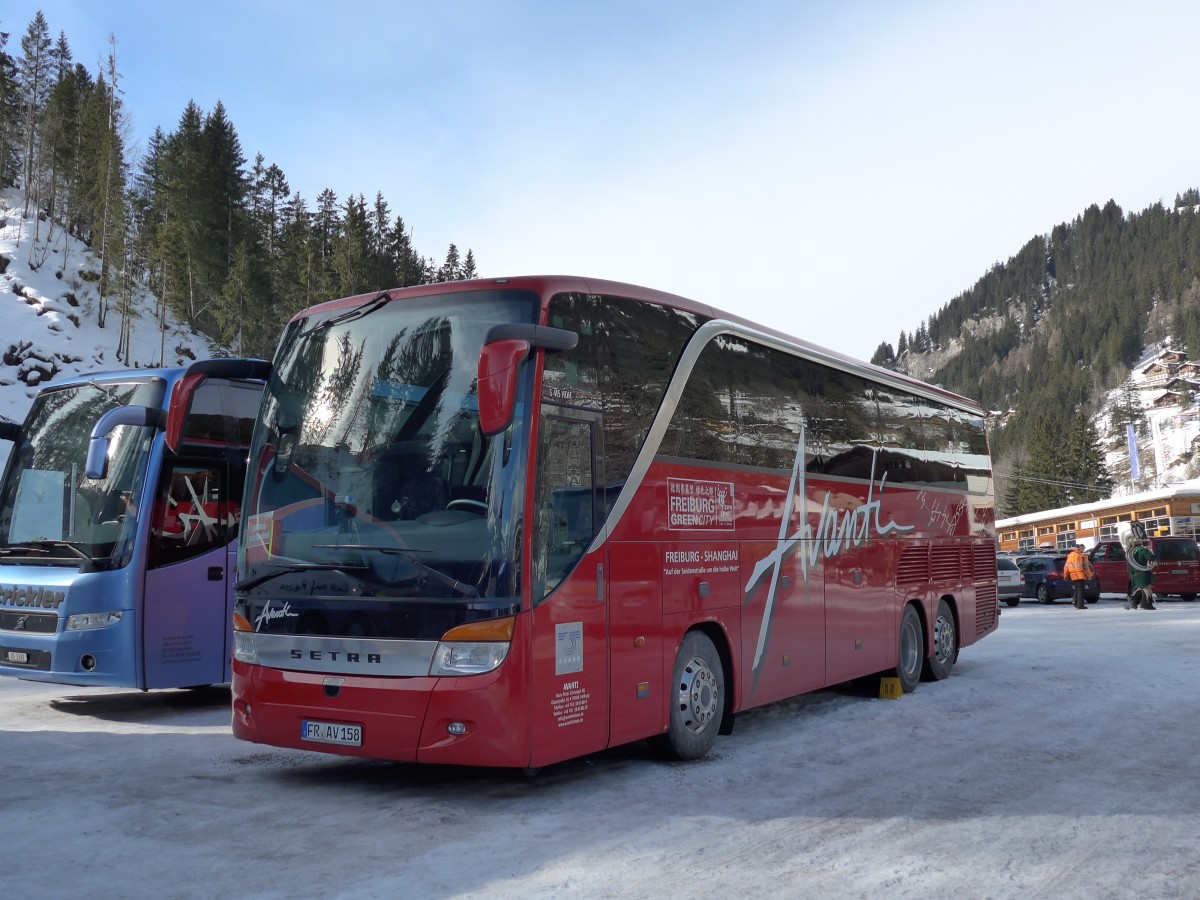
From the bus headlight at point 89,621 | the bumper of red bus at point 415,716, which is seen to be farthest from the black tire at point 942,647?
the bus headlight at point 89,621

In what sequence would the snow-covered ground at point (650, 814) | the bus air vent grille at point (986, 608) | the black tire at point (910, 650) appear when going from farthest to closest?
the bus air vent grille at point (986, 608), the black tire at point (910, 650), the snow-covered ground at point (650, 814)

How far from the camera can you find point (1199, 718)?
394 inches

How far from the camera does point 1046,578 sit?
34.8 meters

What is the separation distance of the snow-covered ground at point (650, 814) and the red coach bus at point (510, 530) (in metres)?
0.47

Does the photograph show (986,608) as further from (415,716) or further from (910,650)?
(415,716)

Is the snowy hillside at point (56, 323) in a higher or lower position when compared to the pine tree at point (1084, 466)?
higher

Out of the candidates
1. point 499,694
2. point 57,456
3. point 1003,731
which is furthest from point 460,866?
point 57,456

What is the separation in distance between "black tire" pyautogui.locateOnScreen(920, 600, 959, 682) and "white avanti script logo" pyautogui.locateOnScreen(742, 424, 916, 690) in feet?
6.95

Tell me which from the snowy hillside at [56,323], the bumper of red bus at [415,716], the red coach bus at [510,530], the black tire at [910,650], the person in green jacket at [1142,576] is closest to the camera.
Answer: the bumper of red bus at [415,716]

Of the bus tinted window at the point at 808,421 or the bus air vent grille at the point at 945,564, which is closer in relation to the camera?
the bus tinted window at the point at 808,421

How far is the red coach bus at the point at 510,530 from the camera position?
6.49 metres

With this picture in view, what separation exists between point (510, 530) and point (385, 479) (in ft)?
3.10

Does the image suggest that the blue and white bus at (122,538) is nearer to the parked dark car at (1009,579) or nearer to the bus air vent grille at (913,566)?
the bus air vent grille at (913,566)

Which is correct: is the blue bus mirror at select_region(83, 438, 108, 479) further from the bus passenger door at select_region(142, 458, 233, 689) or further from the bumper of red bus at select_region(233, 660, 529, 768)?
the bumper of red bus at select_region(233, 660, 529, 768)
